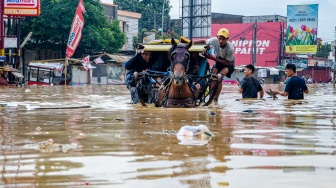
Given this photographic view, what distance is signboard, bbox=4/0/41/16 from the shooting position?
41.4 meters

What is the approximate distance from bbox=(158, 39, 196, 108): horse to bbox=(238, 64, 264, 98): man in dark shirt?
2.84m

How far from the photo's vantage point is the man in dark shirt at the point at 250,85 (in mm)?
14125

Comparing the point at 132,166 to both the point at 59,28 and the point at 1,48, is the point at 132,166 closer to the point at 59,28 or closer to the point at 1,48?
the point at 1,48

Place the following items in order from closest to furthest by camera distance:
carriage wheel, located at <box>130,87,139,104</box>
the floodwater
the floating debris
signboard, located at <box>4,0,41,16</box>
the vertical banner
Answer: the floodwater → the floating debris → carriage wheel, located at <box>130,87,139,104</box> → signboard, located at <box>4,0,41,16</box> → the vertical banner

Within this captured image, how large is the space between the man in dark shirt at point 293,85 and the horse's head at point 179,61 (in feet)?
11.3

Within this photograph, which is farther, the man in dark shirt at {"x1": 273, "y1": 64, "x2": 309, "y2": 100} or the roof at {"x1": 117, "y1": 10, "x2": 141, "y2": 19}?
the roof at {"x1": 117, "y1": 10, "x2": 141, "y2": 19}

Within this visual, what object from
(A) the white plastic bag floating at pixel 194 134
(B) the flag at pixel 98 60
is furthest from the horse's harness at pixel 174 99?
(B) the flag at pixel 98 60

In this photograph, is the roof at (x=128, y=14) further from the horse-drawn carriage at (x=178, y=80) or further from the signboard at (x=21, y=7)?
the horse-drawn carriage at (x=178, y=80)

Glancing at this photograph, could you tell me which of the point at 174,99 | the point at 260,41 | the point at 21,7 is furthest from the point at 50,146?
the point at 260,41

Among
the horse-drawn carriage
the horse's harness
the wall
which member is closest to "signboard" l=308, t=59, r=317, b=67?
the wall

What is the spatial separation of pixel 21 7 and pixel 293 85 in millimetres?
30373

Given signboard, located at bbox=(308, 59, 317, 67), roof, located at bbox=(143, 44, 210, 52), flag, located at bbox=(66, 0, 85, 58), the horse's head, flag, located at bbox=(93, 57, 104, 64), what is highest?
flag, located at bbox=(66, 0, 85, 58)

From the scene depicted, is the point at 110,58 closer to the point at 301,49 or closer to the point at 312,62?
the point at 301,49

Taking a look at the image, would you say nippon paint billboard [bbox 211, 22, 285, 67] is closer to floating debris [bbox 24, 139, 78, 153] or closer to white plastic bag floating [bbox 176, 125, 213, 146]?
white plastic bag floating [bbox 176, 125, 213, 146]
